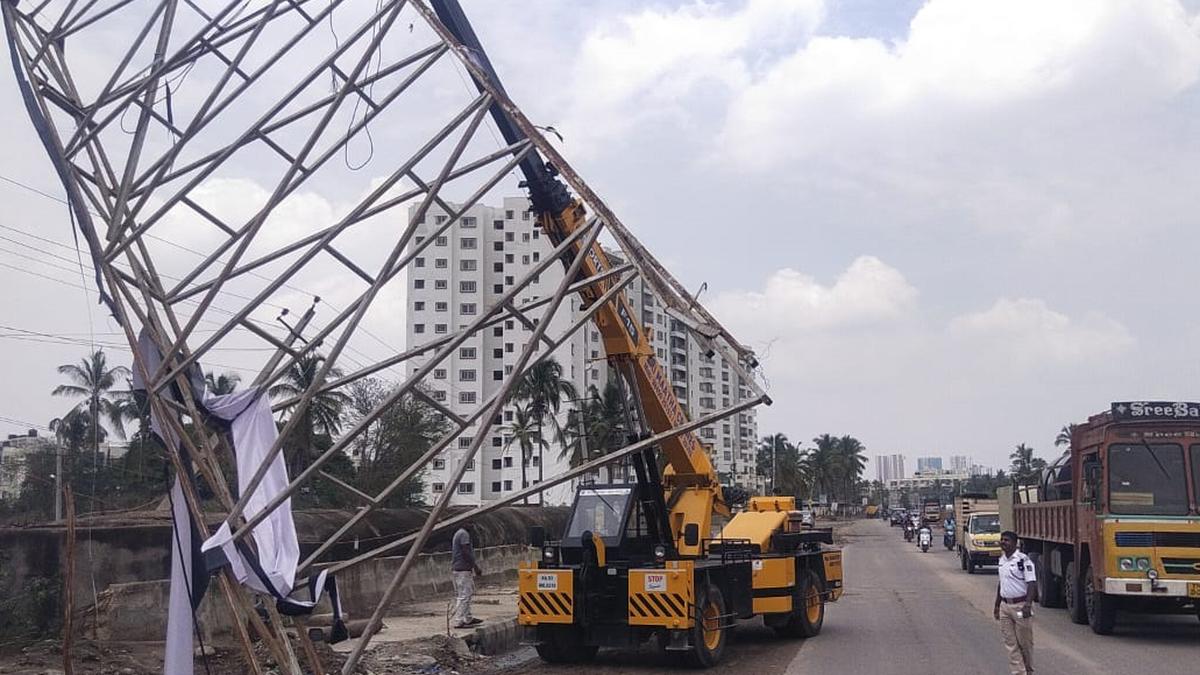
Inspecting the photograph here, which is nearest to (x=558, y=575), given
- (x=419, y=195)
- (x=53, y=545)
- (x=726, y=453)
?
(x=419, y=195)

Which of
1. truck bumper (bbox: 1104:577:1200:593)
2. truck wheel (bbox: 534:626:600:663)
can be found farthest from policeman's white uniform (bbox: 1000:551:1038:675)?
truck wheel (bbox: 534:626:600:663)

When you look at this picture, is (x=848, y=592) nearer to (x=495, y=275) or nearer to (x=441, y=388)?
(x=441, y=388)

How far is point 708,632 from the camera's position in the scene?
15.2 meters

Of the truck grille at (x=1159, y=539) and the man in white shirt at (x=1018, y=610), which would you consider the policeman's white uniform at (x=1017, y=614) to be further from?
the truck grille at (x=1159, y=539)

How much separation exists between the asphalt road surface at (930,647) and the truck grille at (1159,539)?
1.46 meters

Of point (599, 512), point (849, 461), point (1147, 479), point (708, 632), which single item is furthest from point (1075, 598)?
point (849, 461)

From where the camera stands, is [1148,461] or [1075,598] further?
[1075,598]

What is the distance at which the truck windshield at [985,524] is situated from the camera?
3559cm

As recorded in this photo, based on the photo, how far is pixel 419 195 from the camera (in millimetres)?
11438

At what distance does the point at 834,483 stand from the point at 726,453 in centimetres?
1423

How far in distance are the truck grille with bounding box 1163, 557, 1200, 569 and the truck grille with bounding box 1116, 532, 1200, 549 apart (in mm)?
186

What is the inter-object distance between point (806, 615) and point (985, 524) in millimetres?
19740

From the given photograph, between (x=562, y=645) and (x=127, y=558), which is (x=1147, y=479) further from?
(x=127, y=558)

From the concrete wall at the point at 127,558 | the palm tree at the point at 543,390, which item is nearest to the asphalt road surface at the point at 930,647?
the concrete wall at the point at 127,558
